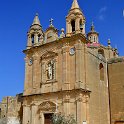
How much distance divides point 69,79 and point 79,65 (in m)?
1.46

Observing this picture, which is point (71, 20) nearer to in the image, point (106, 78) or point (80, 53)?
point (80, 53)

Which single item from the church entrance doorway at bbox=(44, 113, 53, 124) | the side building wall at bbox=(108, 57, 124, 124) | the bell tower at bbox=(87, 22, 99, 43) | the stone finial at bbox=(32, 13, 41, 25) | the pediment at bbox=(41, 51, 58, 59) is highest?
the bell tower at bbox=(87, 22, 99, 43)

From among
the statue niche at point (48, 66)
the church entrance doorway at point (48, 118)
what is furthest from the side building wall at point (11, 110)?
the statue niche at point (48, 66)

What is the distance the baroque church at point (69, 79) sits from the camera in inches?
893

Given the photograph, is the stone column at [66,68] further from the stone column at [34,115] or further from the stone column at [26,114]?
the stone column at [26,114]

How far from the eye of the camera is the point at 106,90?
2592cm

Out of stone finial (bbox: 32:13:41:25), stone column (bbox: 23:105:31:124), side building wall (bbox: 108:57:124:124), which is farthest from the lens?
stone finial (bbox: 32:13:41:25)

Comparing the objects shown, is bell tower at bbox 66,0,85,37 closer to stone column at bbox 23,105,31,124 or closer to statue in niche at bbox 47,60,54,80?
statue in niche at bbox 47,60,54,80

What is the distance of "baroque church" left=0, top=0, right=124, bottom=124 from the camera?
2269 centimetres

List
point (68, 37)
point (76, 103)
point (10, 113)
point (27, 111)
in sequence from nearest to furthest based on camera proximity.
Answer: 1. point (76, 103)
2. point (68, 37)
3. point (27, 111)
4. point (10, 113)

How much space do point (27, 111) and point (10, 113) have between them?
3.29 meters

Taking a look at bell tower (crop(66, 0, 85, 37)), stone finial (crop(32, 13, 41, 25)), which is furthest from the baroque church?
stone finial (crop(32, 13, 41, 25))

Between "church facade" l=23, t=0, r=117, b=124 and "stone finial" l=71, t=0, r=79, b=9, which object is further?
"stone finial" l=71, t=0, r=79, b=9

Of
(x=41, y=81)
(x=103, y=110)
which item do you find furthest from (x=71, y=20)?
(x=103, y=110)
